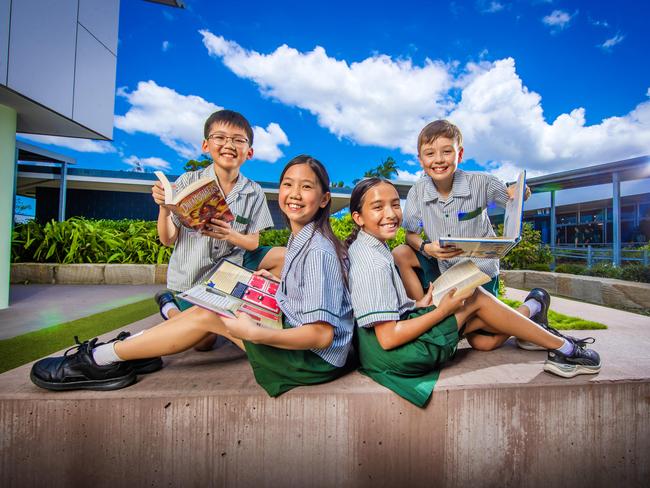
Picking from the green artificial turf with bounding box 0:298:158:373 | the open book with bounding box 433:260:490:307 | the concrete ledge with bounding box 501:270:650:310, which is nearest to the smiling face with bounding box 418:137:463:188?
the open book with bounding box 433:260:490:307

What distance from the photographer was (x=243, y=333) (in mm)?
1295

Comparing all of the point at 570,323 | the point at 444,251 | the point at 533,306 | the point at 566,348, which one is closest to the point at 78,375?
the point at 444,251

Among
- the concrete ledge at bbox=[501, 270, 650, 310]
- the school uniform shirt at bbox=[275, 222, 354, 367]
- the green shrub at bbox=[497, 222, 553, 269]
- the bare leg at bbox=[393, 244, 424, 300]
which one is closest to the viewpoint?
the school uniform shirt at bbox=[275, 222, 354, 367]

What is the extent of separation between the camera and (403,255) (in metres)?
2.29

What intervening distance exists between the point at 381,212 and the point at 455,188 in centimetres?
95

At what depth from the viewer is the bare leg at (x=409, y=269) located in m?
2.17

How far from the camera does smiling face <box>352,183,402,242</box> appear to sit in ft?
5.36

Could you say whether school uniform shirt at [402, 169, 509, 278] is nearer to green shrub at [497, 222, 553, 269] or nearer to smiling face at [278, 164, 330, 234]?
smiling face at [278, 164, 330, 234]

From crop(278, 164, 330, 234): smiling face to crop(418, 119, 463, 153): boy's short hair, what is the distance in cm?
96

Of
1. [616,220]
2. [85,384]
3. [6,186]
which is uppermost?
[616,220]

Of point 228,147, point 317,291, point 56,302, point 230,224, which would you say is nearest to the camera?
point 317,291

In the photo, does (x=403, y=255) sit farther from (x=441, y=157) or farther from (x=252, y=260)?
(x=252, y=260)

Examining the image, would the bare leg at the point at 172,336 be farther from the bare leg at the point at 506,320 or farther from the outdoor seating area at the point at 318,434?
the bare leg at the point at 506,320

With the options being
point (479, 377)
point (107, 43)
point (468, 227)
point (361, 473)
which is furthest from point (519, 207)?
point (107, 43)
